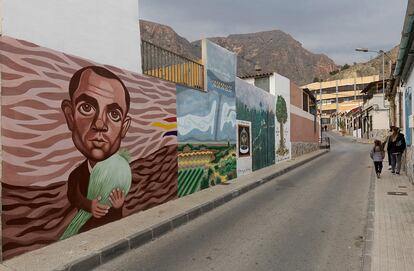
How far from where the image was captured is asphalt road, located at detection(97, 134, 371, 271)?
5090 mm

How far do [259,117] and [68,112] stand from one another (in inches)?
480

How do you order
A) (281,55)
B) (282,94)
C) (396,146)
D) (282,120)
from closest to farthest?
(396,146) → (282,120) → (282,94) → (281,55)

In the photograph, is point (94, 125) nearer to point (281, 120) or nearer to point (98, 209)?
point (98, 209)

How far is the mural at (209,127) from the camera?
33.3 ft

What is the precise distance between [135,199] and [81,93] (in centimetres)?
266

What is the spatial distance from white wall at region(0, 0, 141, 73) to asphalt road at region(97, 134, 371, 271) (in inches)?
141

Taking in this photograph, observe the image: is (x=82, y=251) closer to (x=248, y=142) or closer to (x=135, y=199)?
(x=135, y=199)

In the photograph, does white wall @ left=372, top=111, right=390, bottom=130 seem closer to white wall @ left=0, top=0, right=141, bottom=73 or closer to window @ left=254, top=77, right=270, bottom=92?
window @ left=254, top=77, right=270, bottom=92


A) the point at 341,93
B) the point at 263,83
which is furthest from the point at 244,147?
the point at 341,93

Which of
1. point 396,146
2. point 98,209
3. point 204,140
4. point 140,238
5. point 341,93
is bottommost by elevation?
point 140,238

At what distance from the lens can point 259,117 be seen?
1731cm

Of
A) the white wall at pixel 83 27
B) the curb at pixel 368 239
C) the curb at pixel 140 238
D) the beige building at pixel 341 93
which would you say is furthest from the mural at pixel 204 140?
the beige building at pixel 341 93

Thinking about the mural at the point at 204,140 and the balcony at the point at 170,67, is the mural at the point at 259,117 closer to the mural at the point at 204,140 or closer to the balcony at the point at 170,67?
the mural at the point at 204,140

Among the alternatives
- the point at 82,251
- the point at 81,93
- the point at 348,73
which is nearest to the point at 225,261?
the point at 82,251
